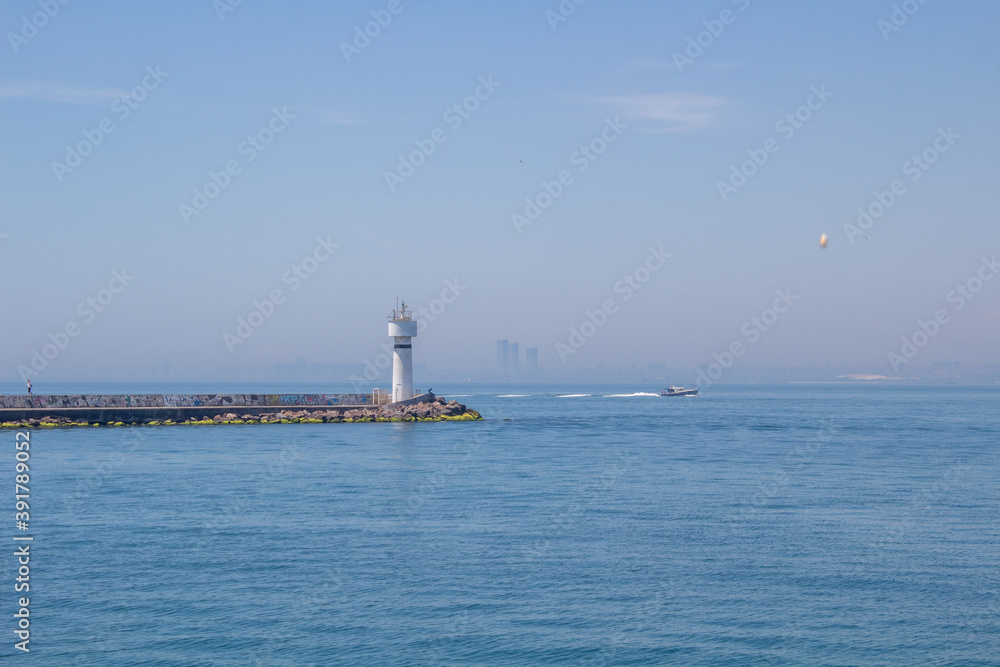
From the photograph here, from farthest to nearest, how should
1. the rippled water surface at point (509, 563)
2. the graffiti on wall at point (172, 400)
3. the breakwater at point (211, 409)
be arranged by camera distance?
1. the graffiti on wall at point (172, 400)
2. the breakwater at point (211, 409)
3. the rippled water surface at point (509, 563)

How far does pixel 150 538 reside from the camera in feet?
90.7

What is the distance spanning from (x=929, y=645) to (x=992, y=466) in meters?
34.0

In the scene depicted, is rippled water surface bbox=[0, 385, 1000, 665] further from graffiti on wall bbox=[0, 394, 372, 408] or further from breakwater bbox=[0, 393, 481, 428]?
graffiti on wall bbox=[0, 394, 372, 408]

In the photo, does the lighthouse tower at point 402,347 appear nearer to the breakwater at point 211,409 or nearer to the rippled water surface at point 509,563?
the breakwater at point 211,409

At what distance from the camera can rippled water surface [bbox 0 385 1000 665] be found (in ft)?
61.1

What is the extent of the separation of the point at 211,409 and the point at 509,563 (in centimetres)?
5335

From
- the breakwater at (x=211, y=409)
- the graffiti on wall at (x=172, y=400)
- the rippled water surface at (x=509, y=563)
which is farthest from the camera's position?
the graffiti on wall at (x=172, y=400)

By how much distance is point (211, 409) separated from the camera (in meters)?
72.7

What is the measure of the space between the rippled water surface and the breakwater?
2012cm

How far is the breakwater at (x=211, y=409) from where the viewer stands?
67.7m

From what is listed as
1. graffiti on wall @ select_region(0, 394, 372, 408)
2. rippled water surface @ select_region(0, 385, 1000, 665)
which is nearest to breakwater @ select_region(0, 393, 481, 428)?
graffiti on wall @ select_region(0, 394, 372, 408)

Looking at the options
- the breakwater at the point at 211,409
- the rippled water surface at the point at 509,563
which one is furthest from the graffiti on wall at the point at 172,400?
the rippled water surface at the point at 509,563

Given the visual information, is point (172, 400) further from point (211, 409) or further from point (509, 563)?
point (509, 563)

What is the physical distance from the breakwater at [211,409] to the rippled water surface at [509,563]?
20119 millimetres
